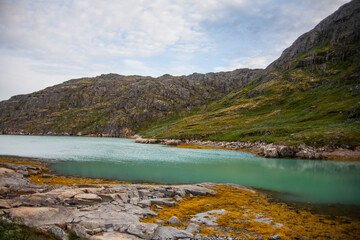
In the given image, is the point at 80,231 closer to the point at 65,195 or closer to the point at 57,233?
the point at 57,233

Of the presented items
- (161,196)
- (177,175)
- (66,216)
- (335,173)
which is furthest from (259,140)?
(66,216)

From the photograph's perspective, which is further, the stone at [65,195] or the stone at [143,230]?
the stone at [65,195]

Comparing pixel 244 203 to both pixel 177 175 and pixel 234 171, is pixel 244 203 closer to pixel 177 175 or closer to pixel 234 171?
pixel 177 175

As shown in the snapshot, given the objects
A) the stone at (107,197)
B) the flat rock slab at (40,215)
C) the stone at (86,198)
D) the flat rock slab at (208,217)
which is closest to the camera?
the flat rock slab at (40,215)

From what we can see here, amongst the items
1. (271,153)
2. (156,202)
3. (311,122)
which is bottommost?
(156,202)

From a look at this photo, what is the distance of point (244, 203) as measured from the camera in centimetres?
2942

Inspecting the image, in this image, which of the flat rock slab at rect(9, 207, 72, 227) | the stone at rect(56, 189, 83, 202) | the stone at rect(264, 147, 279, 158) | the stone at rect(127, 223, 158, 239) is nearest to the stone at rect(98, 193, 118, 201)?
the stone at rect(56, 189, 83, 202)

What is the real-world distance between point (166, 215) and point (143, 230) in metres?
5.45

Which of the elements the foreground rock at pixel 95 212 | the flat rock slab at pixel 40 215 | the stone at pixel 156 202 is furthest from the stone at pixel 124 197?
the flat rock slab at pixel 40 215

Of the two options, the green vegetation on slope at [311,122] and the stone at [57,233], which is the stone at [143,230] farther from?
the green vegetation on slope at [311,122]

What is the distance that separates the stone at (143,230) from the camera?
701 inches

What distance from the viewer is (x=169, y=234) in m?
17.9

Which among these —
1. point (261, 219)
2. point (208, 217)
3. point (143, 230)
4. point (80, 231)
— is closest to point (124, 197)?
point (143, 230)

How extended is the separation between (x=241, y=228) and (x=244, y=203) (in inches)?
363
